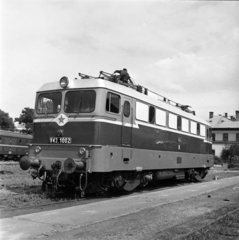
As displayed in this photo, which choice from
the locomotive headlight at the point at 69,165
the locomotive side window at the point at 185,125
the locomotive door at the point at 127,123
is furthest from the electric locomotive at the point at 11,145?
the locomotive headlight at the point at 69,165

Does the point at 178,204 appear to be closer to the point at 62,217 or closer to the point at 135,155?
the point at 135,155

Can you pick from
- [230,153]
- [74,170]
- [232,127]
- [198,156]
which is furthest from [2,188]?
[232,127]

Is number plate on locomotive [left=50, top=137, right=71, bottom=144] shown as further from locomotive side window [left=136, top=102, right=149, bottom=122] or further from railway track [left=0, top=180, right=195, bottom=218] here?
locomotive side window [left=136, top=102, right=149, bottom=122]

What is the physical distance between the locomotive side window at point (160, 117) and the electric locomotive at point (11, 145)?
2123 centimetres

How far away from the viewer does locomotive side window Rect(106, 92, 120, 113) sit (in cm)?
958

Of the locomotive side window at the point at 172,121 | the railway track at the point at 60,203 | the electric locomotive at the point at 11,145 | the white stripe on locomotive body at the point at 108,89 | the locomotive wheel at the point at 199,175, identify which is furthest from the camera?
the electric locomotive at the point at 11,145

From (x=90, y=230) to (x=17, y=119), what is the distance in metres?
59.9

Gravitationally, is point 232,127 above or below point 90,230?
above

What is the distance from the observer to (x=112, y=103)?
32.0 feet

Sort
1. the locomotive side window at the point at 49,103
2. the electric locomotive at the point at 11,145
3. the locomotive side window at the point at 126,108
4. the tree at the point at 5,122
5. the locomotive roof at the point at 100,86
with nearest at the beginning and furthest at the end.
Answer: the locomotive roof at the point at 100,86 < the locomotive side window at the point at 49,103 < the locomotive side window at the point at 126,108 < the electric locomotive at the point at 11,145 < the tree at the point at 5,122

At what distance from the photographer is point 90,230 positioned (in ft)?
19.1

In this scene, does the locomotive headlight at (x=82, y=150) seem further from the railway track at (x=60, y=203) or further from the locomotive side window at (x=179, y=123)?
the locomotive side window at (x=179, y=123)

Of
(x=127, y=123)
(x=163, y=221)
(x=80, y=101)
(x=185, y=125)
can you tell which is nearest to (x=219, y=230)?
(x=163, y=221)

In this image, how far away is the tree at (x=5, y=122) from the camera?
71144 millimetres
